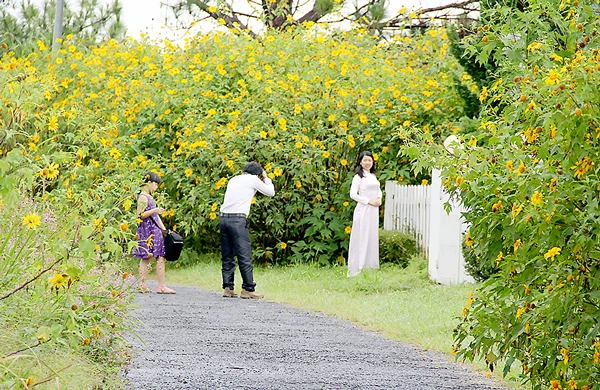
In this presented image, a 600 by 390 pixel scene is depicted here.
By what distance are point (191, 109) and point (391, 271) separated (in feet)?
13.1

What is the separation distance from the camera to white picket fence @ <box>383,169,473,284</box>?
1181 centimetres

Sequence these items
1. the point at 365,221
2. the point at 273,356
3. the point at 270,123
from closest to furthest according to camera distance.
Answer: the point at 273,356 < the point at 365,221 < the point at 270,123

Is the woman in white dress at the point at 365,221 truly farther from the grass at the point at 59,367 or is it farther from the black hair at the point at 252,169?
the grass at the point at 59,367

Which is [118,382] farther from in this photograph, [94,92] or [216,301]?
[94,92]

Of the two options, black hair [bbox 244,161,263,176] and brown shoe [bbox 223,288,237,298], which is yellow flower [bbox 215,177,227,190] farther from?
brown shoe [bbox 223,288,237,298]

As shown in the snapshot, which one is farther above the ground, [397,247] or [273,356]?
[397,247]

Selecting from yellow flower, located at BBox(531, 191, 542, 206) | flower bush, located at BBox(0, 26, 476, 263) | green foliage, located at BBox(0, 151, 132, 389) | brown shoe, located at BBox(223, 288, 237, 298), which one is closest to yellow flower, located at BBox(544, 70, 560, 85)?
yellow flower, located at BBox(531, 191, 542, 206)

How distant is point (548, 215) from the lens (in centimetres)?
420

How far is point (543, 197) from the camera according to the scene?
169 inches

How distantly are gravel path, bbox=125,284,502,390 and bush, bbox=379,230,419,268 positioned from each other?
393 centimetres

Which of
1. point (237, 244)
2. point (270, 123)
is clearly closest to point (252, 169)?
point (237, 244)

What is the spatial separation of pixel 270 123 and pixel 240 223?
3662 millimetres

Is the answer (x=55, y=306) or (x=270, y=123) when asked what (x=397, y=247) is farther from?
(x=55, y=306)

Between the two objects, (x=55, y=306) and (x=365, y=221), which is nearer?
(x=55, y=306)
